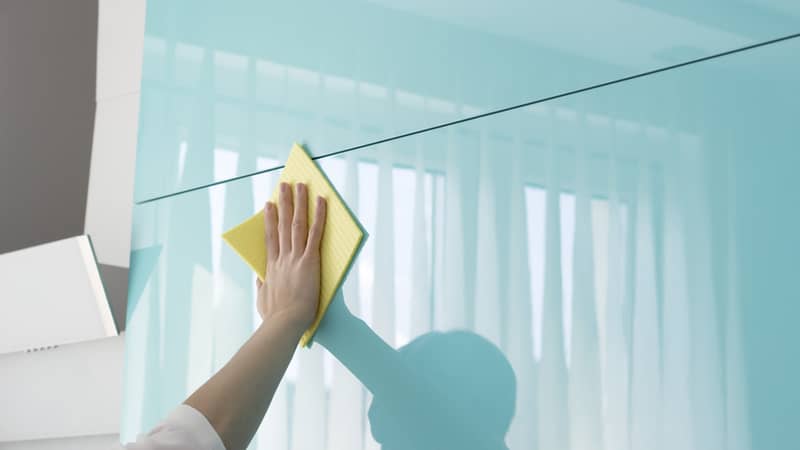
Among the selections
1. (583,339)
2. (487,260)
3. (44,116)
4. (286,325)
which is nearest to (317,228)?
(286,325)

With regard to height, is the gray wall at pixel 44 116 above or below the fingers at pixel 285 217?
above

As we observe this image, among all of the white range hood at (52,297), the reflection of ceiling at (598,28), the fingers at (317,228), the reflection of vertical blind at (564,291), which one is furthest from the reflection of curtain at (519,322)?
the white range hood at (52,297)

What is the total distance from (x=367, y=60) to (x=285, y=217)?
0.65 ft

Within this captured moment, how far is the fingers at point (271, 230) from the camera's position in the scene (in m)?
0.90

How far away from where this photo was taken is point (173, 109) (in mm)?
1060

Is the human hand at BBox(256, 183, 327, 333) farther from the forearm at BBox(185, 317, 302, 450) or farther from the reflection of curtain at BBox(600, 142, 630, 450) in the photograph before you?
the reflection of curtain at BBox(600, 142, 630, 450)

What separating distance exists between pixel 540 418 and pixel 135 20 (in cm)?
107

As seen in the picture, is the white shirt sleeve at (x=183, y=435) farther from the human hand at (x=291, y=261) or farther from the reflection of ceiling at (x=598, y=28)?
the reflection of ceiling at (x=598, y=28)

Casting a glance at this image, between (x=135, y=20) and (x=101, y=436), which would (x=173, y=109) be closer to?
(x=135, y=20)

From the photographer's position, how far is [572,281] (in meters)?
0.67

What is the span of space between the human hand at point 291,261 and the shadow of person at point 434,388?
57 mm

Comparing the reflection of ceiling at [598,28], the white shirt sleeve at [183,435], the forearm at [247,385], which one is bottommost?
the white shirt sleeve at [183,435]

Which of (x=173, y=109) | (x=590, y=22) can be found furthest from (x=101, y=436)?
(x=590, y=22)

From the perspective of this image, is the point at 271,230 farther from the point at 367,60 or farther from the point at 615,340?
the point at 615,340
